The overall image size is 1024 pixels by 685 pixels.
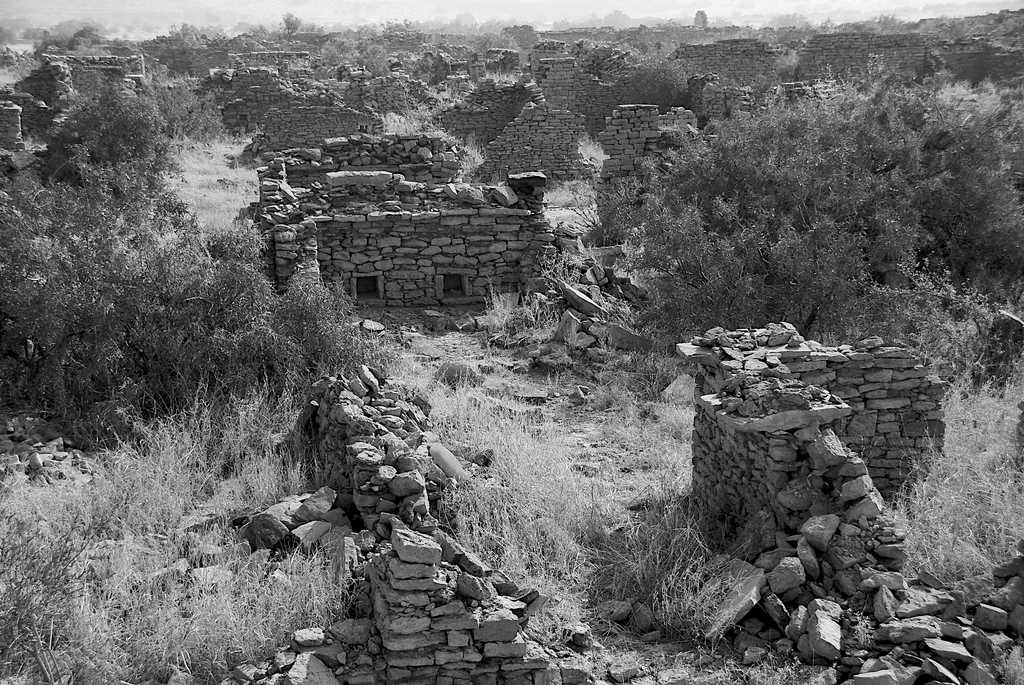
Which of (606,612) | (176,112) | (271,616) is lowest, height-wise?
(606,612)

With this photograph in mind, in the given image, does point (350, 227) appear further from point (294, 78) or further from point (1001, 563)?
point (294, 78)

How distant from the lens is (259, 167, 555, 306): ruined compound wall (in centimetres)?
1145

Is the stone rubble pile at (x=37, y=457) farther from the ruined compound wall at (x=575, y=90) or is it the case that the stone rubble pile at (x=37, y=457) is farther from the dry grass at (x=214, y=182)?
the ruined compound wall at (x=575, y=90)

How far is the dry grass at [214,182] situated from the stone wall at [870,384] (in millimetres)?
6246

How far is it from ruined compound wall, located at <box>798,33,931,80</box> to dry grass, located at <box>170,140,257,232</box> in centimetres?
1498

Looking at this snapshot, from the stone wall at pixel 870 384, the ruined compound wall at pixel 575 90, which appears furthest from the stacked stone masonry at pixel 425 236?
the ruined compound wall at pixel 575 90

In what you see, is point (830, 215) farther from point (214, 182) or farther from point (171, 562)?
point (214, 182)

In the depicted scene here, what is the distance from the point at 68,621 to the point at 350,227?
7.31 m

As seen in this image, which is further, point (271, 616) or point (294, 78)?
point (294, 78)

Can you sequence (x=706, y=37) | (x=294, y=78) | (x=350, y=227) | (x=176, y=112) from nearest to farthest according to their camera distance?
(x=350, y=227), (x=176, y=112), (x=294, y=78), (x=706, y=37)

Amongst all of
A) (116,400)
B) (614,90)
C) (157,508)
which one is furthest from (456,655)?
(614,90)

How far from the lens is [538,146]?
17.3 metres

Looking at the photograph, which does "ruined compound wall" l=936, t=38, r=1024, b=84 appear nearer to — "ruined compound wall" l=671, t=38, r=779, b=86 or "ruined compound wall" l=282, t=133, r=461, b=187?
"ruined compound wall" l=671, t=38, r=779, b=86

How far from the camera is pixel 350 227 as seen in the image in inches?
450
